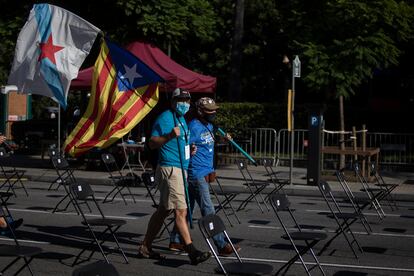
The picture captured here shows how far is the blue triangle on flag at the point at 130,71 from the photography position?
31.6 feet

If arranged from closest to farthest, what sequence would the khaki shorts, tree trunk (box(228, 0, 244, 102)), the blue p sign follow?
the khaki shorts < the blue p sign < tree trunk (box(228, 0, 244, 102))

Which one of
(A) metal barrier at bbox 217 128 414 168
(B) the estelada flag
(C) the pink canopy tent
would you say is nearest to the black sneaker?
(B) the estelada flag

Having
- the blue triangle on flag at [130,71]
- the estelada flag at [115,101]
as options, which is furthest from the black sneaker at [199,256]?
the blue triangle on flag at [130,71]

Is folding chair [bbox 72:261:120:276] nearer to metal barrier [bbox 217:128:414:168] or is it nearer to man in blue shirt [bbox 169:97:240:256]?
man in blue shirt [bbox 169:97:240:256]

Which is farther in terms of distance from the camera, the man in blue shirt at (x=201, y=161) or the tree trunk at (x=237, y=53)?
the tree trunk at (x=237, y=53)

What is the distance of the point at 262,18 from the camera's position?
36875mm

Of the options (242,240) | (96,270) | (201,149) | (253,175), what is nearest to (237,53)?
(253,175)

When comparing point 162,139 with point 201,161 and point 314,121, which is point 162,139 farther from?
point 314,121

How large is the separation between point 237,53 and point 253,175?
915 centimetres

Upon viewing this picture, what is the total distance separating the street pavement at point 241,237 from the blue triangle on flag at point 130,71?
2052 mm

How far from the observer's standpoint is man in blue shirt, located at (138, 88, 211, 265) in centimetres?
827

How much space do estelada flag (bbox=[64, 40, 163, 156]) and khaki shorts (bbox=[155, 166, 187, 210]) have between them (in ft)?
4.73

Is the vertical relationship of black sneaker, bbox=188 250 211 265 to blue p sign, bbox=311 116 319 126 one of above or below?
below

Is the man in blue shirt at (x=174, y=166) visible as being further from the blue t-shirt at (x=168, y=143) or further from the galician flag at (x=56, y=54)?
the galician flag at (x=56, y=54)
